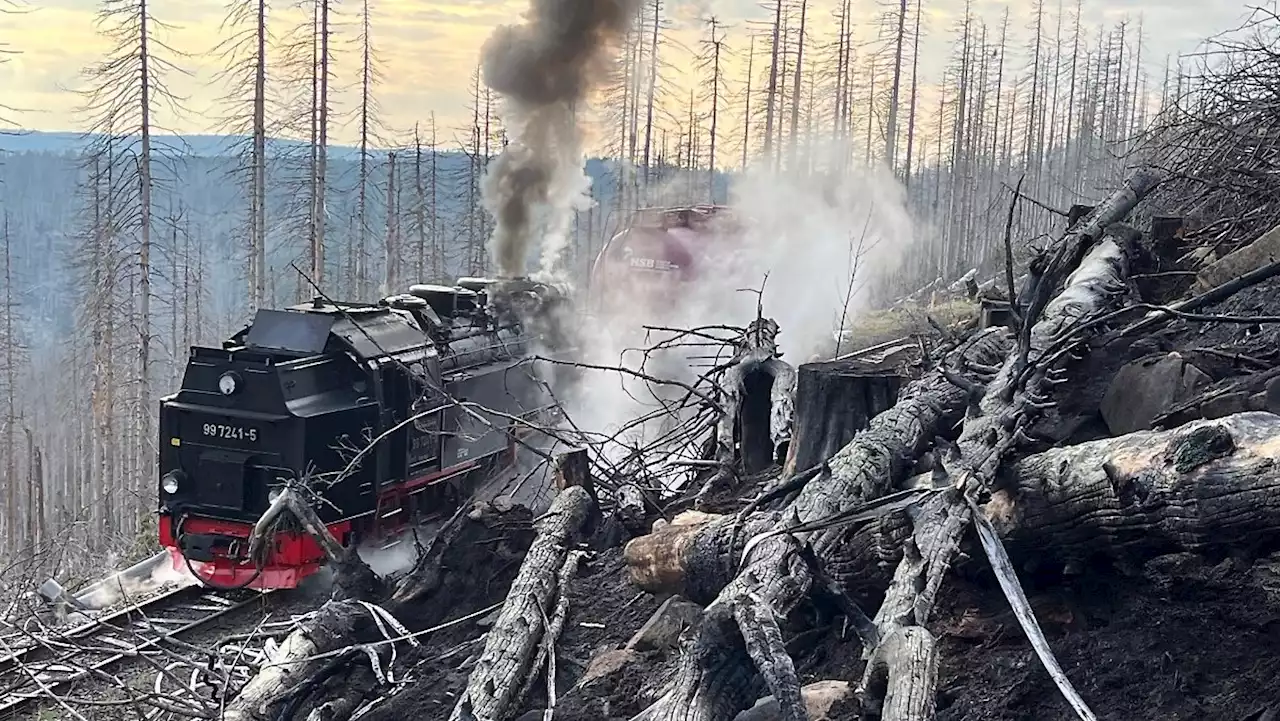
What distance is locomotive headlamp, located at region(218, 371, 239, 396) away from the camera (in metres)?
9.45

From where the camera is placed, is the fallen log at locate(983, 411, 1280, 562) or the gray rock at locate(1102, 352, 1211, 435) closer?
the fallen log at locate(983, 411, 1280, 562)

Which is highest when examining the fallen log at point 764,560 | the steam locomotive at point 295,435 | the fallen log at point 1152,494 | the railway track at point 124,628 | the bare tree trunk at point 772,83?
the bare tree trunk at point 772,83

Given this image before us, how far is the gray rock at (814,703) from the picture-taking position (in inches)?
121

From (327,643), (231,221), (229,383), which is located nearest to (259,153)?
(229,383)

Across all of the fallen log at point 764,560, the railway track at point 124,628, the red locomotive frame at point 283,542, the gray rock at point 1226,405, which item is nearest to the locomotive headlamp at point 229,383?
the red locomotive frame at point 283,542

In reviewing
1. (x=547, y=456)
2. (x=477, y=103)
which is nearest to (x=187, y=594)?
(x=547, y=456)

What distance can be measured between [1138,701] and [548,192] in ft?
53.6

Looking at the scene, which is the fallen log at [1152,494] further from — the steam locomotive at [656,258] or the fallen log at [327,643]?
the steam locomotive at [656,258]

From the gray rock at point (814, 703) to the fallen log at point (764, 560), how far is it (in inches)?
1.6

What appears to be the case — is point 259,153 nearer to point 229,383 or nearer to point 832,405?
point 229,383

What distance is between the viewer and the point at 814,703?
3.38 metres

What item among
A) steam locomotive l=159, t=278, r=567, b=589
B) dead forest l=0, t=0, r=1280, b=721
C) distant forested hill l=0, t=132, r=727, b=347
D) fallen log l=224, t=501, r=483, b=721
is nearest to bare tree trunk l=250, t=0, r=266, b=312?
distant forested hill l=0, t=132, r=727, b=347

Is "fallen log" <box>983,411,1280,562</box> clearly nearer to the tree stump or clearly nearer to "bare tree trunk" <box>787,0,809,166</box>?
the tree stump

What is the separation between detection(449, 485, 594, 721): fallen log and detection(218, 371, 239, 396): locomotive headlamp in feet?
15.5
